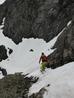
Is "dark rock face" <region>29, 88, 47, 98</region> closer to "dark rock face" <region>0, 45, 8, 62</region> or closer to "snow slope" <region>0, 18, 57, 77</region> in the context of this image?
"snow slope" <region>0, 18, 57, 77</region>

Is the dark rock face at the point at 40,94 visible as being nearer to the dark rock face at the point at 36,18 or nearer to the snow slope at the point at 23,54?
the snow slope at the point at 23,54

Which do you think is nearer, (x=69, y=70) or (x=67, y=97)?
(x=67, y=97)

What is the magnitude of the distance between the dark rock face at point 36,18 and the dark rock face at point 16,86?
1863cm

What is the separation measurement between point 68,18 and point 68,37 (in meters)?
16.4

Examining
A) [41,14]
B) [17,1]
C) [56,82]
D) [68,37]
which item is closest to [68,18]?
[41,14]

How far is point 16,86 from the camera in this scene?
1213 inches

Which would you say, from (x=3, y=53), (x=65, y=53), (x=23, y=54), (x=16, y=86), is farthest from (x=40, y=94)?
(x=3, y=53)

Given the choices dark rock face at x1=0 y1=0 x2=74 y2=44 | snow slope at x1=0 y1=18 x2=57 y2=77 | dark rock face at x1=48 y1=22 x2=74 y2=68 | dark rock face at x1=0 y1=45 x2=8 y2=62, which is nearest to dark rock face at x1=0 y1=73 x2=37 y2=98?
dark rock face at x1=48 y1=22 x2=74 y2=68

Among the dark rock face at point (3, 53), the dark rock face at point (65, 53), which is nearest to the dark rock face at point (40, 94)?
the dark rock face at point (65, 53)

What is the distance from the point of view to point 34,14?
190ft

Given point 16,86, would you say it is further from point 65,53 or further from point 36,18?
point 36,18

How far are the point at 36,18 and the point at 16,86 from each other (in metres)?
28.5

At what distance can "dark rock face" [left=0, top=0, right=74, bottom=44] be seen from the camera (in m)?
50.6

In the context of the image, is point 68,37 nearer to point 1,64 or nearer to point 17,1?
point 1,64
